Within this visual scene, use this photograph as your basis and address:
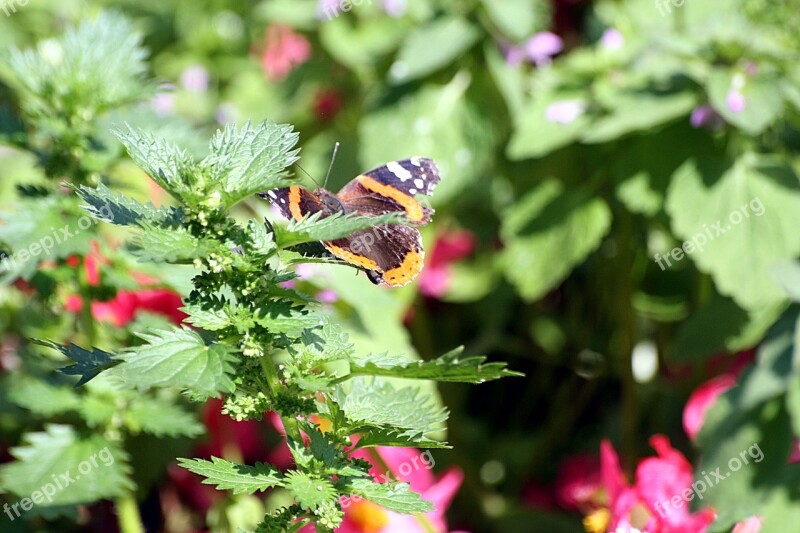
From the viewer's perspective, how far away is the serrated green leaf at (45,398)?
937mm

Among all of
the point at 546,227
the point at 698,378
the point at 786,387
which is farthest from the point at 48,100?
the point at 698,378

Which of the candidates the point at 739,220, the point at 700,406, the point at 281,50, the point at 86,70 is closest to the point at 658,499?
the point at 700,406

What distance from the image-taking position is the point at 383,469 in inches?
42.6

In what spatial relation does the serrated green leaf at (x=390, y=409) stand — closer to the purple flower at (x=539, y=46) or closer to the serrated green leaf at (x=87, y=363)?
the serrated green leaf at (x=87, y=363)

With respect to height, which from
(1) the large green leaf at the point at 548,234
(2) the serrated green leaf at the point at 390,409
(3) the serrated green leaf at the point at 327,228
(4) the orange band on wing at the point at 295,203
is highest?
(3) the serrated green leaf at the point at 327,228

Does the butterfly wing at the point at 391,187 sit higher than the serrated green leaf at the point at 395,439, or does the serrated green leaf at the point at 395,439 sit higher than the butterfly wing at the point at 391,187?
the butterfly wing at the point at 391,187

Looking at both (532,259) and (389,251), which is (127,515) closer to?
(389,251)

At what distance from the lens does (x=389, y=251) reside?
0.81 meters

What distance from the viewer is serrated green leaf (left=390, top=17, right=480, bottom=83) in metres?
1.47

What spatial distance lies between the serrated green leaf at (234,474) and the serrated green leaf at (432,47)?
3.18ft

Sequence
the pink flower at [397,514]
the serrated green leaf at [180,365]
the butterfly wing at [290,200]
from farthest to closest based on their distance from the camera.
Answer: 1. the pink flower at [397,514]
2. the butterfly wing at [290,200]
3. the serrated green leaf at [180,365]

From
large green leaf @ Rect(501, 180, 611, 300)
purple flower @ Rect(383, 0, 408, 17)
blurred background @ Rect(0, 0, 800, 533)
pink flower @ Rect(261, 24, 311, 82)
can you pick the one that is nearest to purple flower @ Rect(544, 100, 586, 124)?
blurred background @ Rect(0, 0, 800, 533)

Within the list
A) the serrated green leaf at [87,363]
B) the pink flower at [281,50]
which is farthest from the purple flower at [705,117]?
the pink flower at [281,50]

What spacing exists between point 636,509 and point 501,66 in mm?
821
